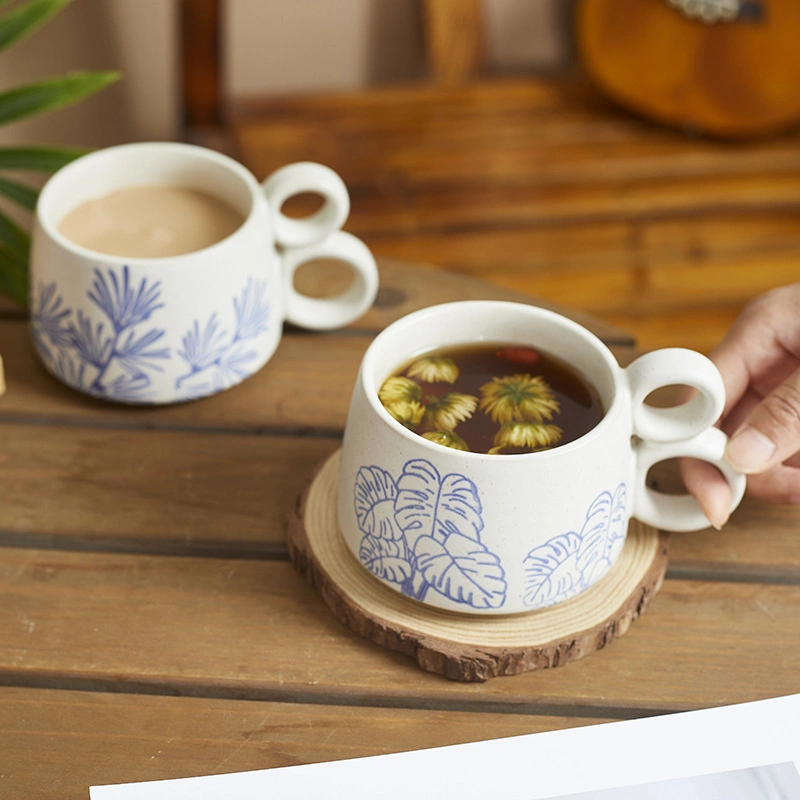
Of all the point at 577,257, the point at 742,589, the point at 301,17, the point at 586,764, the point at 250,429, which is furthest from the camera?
the point at 301,17

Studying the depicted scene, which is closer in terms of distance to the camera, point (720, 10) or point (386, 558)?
point (386, 558)

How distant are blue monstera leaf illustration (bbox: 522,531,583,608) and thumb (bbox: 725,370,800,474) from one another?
0.12 metres

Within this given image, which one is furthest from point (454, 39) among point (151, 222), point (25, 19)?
point (151, 222)

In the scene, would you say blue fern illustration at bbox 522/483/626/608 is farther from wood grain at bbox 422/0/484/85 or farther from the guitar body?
wood grain at bbox 422/0/484/85

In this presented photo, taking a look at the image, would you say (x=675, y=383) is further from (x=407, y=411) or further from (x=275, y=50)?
(x=275, y=50)

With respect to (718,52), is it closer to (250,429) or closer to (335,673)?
(250,429)

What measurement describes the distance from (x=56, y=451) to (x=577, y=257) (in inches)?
34.2

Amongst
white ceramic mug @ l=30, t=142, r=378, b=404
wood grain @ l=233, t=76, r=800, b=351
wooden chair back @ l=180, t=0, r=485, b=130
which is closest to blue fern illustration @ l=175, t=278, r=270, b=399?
white ceramic mug @ l=30, t=142, r=378, b=404

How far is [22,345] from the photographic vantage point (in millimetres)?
860

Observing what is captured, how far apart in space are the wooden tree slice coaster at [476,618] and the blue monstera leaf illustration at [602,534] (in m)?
0.03

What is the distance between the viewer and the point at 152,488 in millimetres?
736

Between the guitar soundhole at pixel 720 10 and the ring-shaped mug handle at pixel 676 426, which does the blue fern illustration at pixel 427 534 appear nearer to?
the ring-shaped mug handle at pixel 676 426

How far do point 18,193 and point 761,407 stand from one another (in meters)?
0.61

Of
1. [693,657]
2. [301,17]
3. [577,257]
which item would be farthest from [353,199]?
[693,657]
